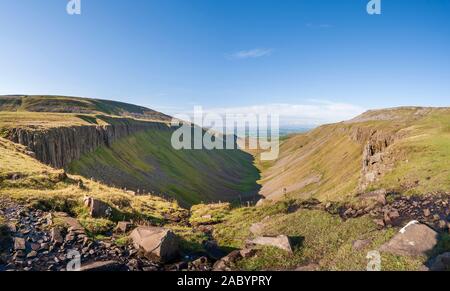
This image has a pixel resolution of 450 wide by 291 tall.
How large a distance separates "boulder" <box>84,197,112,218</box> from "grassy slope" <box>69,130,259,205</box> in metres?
43.9

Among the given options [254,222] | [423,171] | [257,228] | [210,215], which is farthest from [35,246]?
[423,171]

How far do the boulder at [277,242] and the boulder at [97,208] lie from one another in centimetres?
1136

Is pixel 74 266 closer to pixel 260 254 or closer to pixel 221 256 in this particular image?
pixel 221 256

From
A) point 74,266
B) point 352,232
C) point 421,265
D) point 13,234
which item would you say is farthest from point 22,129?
point 421,265

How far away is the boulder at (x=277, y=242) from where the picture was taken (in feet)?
59.4

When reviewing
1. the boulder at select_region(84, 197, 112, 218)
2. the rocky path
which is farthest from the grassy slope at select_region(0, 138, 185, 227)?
the rocky path

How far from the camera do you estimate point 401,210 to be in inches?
853

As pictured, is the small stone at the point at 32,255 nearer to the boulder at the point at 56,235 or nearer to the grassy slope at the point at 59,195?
the boulder at the point at 56,235

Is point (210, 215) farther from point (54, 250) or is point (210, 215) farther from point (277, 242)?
point (54, 250)

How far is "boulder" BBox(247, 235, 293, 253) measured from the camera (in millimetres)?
18094

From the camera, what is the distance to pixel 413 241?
1647 cm

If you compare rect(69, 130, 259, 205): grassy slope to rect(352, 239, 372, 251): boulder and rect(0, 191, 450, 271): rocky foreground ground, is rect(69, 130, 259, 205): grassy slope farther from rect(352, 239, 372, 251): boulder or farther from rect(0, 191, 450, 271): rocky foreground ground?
rect(352, 239, 372, 251): boulder

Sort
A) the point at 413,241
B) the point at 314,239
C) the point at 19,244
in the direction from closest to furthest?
the point at 413,241, the point at 19,244, the point at 314,239

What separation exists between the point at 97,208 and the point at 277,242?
13508 mm
